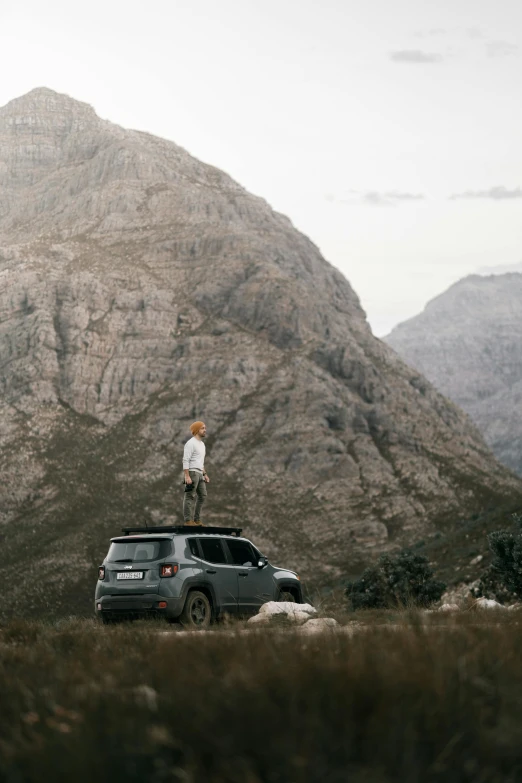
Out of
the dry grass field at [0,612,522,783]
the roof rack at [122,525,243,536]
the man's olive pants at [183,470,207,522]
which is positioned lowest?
the dry grass field at [0,612,522,783]

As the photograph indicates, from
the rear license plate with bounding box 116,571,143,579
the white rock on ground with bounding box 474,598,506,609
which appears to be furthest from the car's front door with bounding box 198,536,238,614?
the white rock on ground with bounding box 474,598,506,609

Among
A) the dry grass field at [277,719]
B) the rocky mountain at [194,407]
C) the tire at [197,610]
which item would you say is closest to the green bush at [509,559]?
the tire at [197,610]

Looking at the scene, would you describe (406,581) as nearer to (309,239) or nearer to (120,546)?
(120,546)

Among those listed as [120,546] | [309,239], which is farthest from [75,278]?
[120,546]

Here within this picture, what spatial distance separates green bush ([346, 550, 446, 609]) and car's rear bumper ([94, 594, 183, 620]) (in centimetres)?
3231

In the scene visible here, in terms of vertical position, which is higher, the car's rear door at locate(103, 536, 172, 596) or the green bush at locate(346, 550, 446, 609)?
the car's rear door at locate(103, 536, 172, 596)

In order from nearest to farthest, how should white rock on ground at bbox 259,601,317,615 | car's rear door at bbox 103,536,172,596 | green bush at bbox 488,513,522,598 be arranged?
1. car's rear door at bbox 103,536,172,596
2. white rock on ground at bbox 259,601,317,615
3. green bush at bbox 488,513,522,598

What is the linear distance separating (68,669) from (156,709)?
2.21m

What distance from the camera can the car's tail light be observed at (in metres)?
17.8

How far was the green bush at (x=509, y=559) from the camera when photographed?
37281 millimetres

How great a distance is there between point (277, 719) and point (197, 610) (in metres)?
13.0

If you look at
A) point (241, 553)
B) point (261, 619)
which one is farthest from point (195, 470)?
point (261, 619)

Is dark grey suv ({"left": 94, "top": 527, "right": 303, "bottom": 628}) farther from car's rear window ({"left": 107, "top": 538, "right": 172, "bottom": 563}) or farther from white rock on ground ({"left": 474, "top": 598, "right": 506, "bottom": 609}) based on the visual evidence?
white rock on ground ({"left": 474, "top": 598, "right": 506, "bottom": 609})

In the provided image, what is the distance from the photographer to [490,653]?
7664 millimetres
